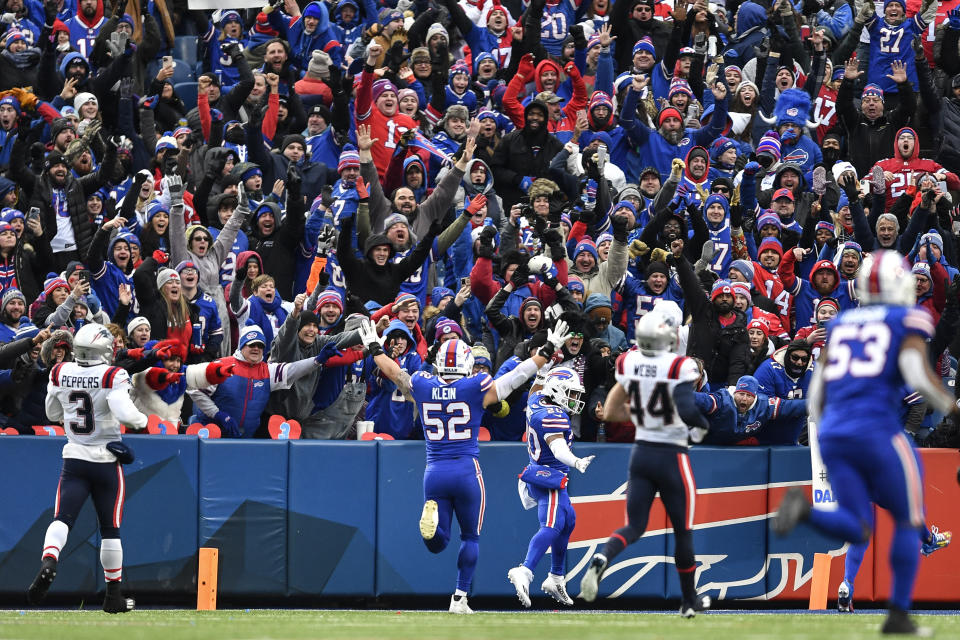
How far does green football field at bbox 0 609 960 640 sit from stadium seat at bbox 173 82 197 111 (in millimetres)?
9024

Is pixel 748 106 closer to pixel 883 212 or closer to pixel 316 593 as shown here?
pixel 883 212

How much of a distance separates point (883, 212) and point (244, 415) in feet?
24.9

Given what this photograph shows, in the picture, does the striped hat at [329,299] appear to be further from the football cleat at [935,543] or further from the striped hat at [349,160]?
the football cleat at [935,543]

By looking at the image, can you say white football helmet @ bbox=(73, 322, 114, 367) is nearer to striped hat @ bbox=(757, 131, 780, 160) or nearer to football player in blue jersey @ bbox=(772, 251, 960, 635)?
football player in blue jersey @ bbox=(772, 251, 960, 635)

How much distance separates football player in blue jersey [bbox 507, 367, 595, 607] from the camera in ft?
37.7

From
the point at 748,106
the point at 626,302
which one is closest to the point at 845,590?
the point at 626,302

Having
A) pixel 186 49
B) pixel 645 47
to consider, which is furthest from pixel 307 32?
pixel 645 47

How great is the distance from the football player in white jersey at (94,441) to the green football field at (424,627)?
71 cm

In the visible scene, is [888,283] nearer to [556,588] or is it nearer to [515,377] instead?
[515,377]

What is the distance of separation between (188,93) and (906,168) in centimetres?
910

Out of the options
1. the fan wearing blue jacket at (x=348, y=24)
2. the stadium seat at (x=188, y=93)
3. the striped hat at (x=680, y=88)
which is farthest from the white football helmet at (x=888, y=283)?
the stadium seat at (x=188, y=93)

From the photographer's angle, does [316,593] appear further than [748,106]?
No

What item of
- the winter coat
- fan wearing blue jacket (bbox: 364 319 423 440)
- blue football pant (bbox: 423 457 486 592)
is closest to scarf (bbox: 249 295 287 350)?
the winter coat

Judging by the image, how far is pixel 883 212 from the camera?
15719mm
